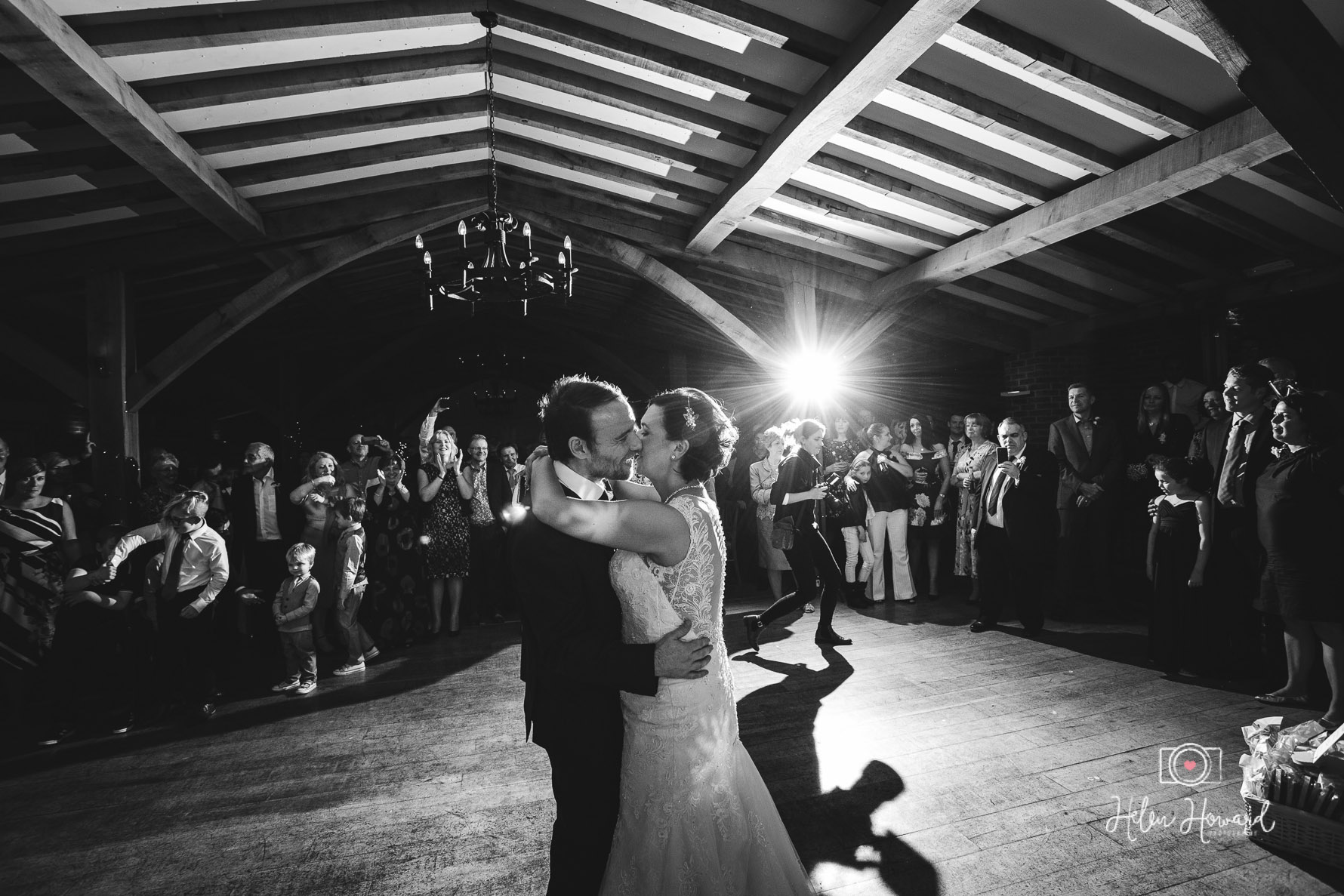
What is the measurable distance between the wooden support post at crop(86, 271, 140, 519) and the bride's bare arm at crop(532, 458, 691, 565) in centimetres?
538

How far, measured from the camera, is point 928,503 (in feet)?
19.8

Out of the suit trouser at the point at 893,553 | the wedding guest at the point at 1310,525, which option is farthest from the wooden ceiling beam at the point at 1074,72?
the suit trouser at the point at 893,553

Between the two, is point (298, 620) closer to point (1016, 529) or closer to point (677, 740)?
point (677, 740)

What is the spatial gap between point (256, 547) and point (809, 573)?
383 cm

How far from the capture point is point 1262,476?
321 cm

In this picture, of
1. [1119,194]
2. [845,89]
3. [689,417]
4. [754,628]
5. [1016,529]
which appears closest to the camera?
[689,417]

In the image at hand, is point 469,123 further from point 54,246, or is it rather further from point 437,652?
point 437,652

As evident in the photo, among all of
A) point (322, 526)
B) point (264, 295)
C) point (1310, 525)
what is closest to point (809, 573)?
point (1310, 525)

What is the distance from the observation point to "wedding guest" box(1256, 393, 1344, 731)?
2982 mm

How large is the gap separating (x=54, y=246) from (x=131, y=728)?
12.8ft

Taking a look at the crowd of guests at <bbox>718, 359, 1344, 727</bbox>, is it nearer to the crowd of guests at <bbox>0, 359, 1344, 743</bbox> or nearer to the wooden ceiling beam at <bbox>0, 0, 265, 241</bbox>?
the crowd of guests at <bbox>0, 359, 1344, 743</bbox>

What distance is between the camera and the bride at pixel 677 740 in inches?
59.7

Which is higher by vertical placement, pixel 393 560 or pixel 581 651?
pixel 581 651

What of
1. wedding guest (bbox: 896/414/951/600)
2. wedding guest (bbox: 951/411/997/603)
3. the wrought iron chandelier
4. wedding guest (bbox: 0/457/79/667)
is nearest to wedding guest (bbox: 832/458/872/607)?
wedding guest (bbox: 896/414/951/600)
